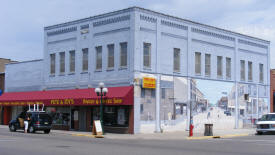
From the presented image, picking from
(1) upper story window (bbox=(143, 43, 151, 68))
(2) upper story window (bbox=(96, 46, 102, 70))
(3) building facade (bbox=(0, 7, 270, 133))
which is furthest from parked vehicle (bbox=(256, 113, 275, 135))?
(2) upper story window (bbox=(96, 46, 102, 70))

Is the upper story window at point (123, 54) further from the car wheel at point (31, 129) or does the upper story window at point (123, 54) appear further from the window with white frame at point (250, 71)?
the window with white frame at point (250, 71)

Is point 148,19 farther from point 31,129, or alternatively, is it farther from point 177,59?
point 31,129

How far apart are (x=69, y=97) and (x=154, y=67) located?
7.98m

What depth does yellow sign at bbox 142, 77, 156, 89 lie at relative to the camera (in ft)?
107

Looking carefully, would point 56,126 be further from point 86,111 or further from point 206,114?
point 206,114

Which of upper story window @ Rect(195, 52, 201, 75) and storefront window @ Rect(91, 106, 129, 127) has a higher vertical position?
upper story window @ Rect(195, 52, 201, 75)

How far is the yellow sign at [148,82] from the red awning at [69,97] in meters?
1.19

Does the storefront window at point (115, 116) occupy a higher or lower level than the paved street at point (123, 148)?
higher

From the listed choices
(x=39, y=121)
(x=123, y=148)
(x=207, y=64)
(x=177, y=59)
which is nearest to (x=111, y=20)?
(x=177, y=59)

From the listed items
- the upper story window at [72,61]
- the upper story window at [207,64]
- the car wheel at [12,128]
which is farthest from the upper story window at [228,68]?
the car wheel at [12,128]

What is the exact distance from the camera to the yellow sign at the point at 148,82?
107ft

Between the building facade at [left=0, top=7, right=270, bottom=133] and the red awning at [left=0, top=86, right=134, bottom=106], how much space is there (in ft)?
2.20

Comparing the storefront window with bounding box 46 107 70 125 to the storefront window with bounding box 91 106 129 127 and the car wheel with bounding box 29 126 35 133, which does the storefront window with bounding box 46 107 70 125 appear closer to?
the storefront window with bounding box 91 106 129 127

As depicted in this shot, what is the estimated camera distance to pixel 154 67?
33.9 m
